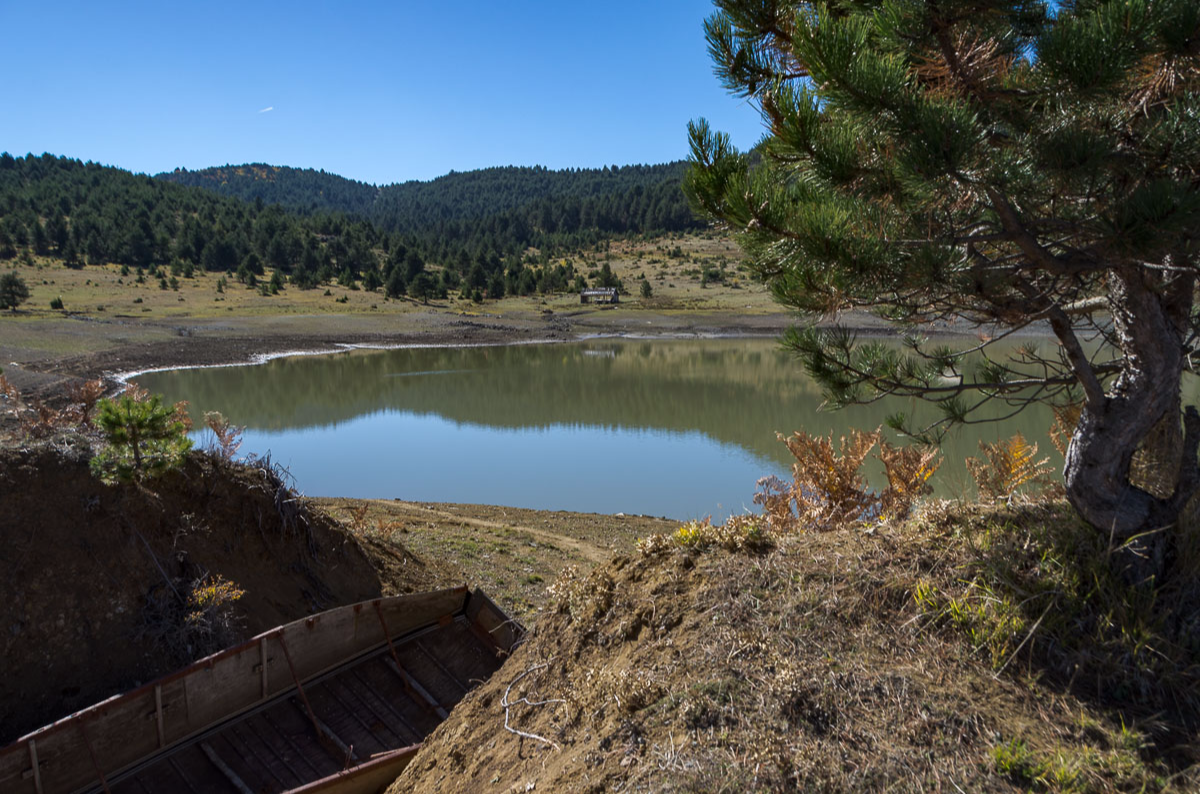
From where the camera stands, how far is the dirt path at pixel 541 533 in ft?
39.3

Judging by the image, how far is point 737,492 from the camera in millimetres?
16703

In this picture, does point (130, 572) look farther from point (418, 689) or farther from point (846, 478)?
point (846, 478)

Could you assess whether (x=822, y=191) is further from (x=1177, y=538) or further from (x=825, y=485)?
(x=825, y=485)

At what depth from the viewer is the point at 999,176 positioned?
355cm

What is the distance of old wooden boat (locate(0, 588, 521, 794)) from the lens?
5.38 metres

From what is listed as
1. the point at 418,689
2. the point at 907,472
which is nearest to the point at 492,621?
the point at 418,689

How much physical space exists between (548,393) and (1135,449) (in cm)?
2860

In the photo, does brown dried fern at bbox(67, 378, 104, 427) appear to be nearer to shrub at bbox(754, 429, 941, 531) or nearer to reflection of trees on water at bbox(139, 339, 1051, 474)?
shrub at bbox(754, 429, 941, 531)

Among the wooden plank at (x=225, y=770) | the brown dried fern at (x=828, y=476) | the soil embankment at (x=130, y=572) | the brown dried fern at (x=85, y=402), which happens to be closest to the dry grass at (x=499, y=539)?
the soil embankment at (x=130, y=572)

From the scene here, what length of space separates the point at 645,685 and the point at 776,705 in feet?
1.96

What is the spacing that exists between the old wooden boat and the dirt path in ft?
13.5

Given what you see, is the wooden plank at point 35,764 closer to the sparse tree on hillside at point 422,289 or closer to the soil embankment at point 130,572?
the soil embankment at point 130,572

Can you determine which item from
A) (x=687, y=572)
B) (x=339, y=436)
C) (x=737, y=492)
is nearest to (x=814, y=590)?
(x=687, y=572)

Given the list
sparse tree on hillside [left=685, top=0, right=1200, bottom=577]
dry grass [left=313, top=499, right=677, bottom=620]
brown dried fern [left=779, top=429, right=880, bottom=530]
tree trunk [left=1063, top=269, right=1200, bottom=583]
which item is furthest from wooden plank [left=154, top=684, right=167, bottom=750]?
tree trunk [left=1063, top=269, right=1200, bottom=583]
